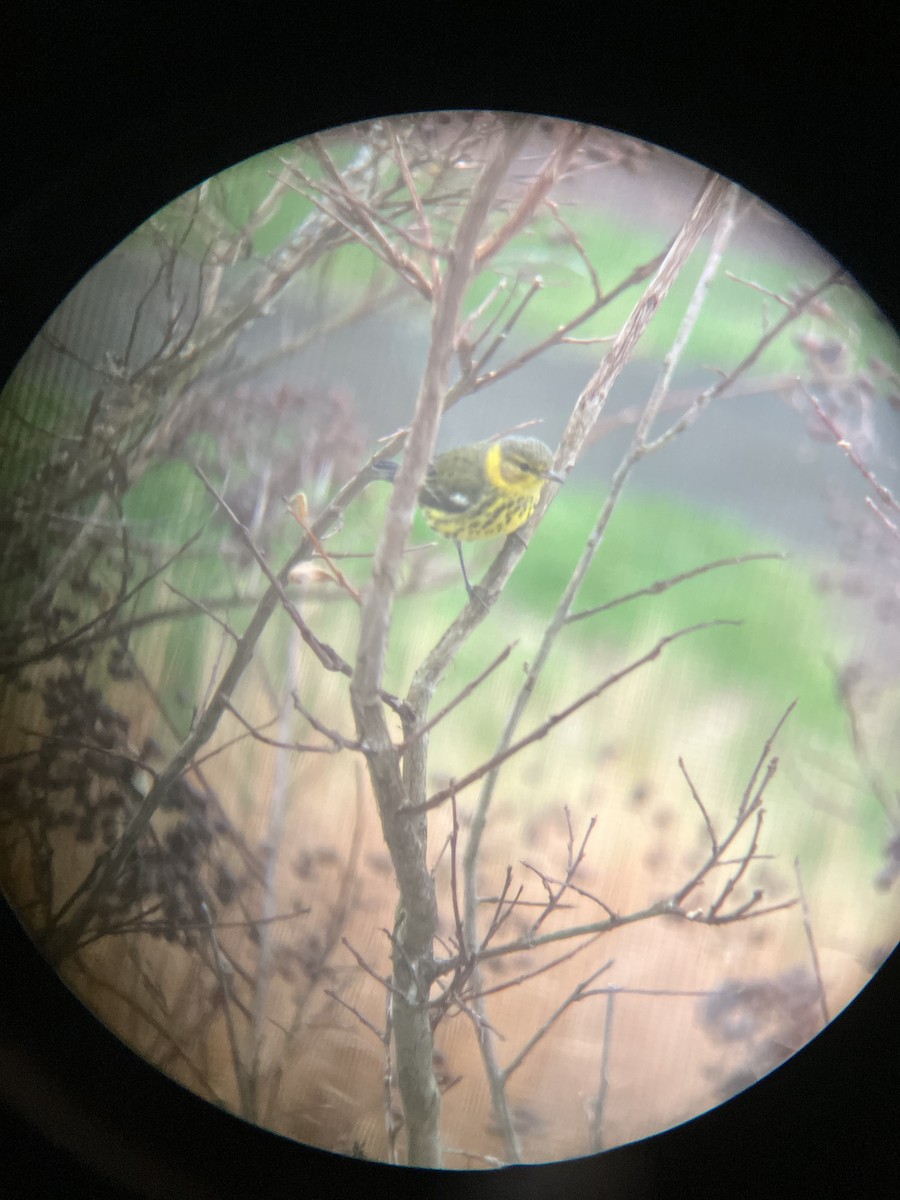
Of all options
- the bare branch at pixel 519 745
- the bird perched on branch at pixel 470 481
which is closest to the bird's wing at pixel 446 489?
the bird perched on branch at pixel 470 481

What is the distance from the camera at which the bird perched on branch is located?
0.72 metres

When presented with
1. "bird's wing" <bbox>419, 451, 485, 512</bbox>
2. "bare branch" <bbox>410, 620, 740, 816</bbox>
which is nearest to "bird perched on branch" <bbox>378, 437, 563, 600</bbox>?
"bird's wing" <bbox>419, 451, 485, 512</bbox>

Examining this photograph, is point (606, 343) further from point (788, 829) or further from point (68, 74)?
point (68, 74)

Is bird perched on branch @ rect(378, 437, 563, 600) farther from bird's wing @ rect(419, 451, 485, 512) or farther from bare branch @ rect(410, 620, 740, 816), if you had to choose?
bare branch @ rect(410, 620, 740, 816)

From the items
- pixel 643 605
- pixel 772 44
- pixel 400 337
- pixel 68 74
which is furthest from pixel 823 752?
pixel 68 74

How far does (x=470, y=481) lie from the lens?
715 millimetres

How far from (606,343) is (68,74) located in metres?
0.55

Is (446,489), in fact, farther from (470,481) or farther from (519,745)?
(519,745)

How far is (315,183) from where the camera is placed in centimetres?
79

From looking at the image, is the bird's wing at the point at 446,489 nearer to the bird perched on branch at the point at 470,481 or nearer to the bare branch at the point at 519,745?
the bird perched on branch at the point at 470,481

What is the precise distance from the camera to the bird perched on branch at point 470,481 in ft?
2.37

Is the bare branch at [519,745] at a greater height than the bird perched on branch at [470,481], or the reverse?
the bird perched on branch at [470,481]

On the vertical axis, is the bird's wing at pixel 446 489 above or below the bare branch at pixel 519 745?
above

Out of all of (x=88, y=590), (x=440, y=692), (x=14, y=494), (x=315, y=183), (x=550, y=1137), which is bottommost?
(x=550, y=1137)
